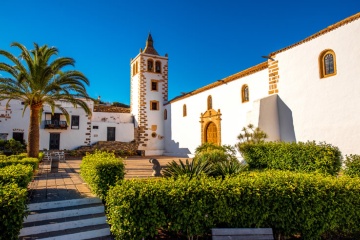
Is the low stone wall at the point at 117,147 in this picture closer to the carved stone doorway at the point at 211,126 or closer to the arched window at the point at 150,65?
the arched window at the point at 150,65

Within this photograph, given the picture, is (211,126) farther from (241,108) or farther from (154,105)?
(154,105)

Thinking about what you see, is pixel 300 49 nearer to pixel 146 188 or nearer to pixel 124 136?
pixel 146 188

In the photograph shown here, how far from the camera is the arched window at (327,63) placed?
1074 centimetres

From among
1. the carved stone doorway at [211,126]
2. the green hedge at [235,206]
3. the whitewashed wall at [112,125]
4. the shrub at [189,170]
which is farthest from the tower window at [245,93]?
the whitewashed wall at [112,125]

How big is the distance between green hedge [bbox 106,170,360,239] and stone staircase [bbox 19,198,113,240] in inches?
34.9

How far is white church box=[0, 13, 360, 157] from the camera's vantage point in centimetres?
1021

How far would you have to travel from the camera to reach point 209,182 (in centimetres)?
482

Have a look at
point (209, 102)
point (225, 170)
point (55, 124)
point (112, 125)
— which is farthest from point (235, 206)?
point (112, 125)

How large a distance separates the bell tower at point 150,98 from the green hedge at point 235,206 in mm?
20764

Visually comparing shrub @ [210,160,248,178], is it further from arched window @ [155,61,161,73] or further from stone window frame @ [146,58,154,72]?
arched window @ [155,61,161,73]

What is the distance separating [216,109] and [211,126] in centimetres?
144

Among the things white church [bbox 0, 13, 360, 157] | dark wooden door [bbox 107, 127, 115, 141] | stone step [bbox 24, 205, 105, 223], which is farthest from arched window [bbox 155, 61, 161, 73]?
stone step [bbox 24, 205, 105, 223]

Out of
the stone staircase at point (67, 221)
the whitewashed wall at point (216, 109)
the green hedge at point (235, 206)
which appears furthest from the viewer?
the whitewashed wall at point (216, 109)

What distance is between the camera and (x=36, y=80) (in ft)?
40.2
